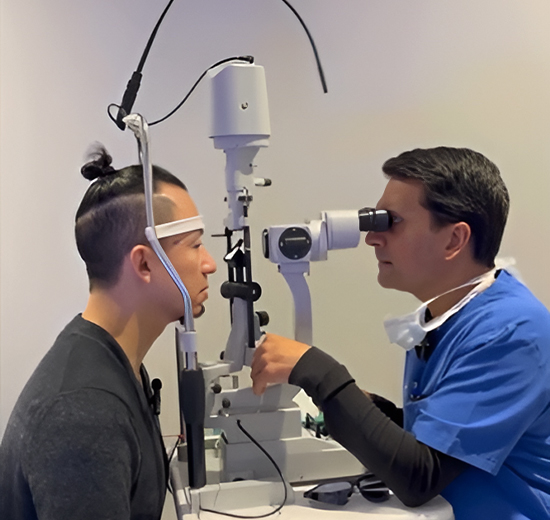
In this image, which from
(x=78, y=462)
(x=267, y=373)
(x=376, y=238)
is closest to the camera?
(x=78, y=462)

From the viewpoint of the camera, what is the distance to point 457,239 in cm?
118

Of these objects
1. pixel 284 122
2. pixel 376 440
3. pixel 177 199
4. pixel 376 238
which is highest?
pixel 284 122

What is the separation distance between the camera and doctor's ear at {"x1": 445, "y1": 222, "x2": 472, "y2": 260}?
3.84ft

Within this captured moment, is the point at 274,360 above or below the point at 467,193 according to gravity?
below

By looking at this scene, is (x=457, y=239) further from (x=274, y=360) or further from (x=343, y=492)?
(x=343, y=492)

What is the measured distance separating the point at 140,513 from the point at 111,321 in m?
0.35

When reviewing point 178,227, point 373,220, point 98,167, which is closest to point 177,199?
point 178,227

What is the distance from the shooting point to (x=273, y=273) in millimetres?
2082

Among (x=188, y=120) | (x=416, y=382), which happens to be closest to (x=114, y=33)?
(x=188, y=120)

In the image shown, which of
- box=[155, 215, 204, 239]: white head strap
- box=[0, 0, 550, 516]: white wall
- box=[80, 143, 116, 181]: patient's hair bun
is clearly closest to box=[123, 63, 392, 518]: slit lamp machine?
box=[155, 215, 204, 239]: white head strap

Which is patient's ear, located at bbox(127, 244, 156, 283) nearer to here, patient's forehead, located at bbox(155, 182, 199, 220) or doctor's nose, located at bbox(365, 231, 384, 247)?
patient's forehead, located at bbox(155, 182, 199, 220)

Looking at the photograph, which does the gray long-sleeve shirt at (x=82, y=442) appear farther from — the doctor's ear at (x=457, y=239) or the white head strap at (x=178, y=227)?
the doctor's ear at (x=457, y=239)

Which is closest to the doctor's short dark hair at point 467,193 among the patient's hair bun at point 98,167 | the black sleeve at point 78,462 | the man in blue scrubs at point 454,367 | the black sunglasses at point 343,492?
the man in blue scrubs at point 454,367

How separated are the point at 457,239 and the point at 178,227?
593mm
